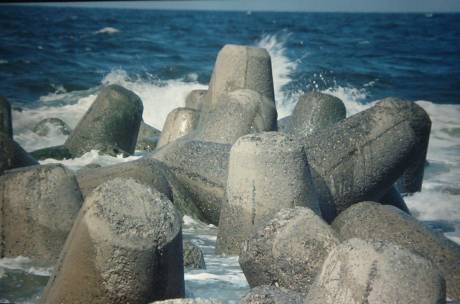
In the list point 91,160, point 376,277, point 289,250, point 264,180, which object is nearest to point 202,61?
point 91,160

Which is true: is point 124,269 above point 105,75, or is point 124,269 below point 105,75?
above

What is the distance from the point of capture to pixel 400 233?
4.48 meters

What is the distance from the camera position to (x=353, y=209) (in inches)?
188

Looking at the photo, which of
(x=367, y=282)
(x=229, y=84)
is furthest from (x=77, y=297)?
(x=229, y=84)

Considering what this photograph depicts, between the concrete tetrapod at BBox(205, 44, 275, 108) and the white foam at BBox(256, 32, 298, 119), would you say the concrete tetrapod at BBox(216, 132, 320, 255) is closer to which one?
the concrete tetrapod at BBox(205, 44, 275, 108)

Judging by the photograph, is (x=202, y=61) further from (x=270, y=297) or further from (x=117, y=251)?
(x=270, y=297)

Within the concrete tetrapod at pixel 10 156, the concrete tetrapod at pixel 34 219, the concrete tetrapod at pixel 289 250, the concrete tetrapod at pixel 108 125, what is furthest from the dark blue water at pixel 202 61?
the concrete tetrapod at pixel 289 250

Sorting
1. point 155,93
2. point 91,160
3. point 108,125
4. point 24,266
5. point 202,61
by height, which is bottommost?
point 202,61

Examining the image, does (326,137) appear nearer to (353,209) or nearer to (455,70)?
(353,209)

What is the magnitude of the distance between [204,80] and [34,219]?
15.0m

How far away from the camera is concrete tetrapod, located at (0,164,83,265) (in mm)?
4309

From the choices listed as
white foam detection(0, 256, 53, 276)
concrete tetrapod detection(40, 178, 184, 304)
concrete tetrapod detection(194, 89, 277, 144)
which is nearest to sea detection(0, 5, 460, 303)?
white foam detection(0, 256, 53, 276)

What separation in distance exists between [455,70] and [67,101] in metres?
12.6

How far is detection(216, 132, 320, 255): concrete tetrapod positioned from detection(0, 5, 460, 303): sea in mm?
314
